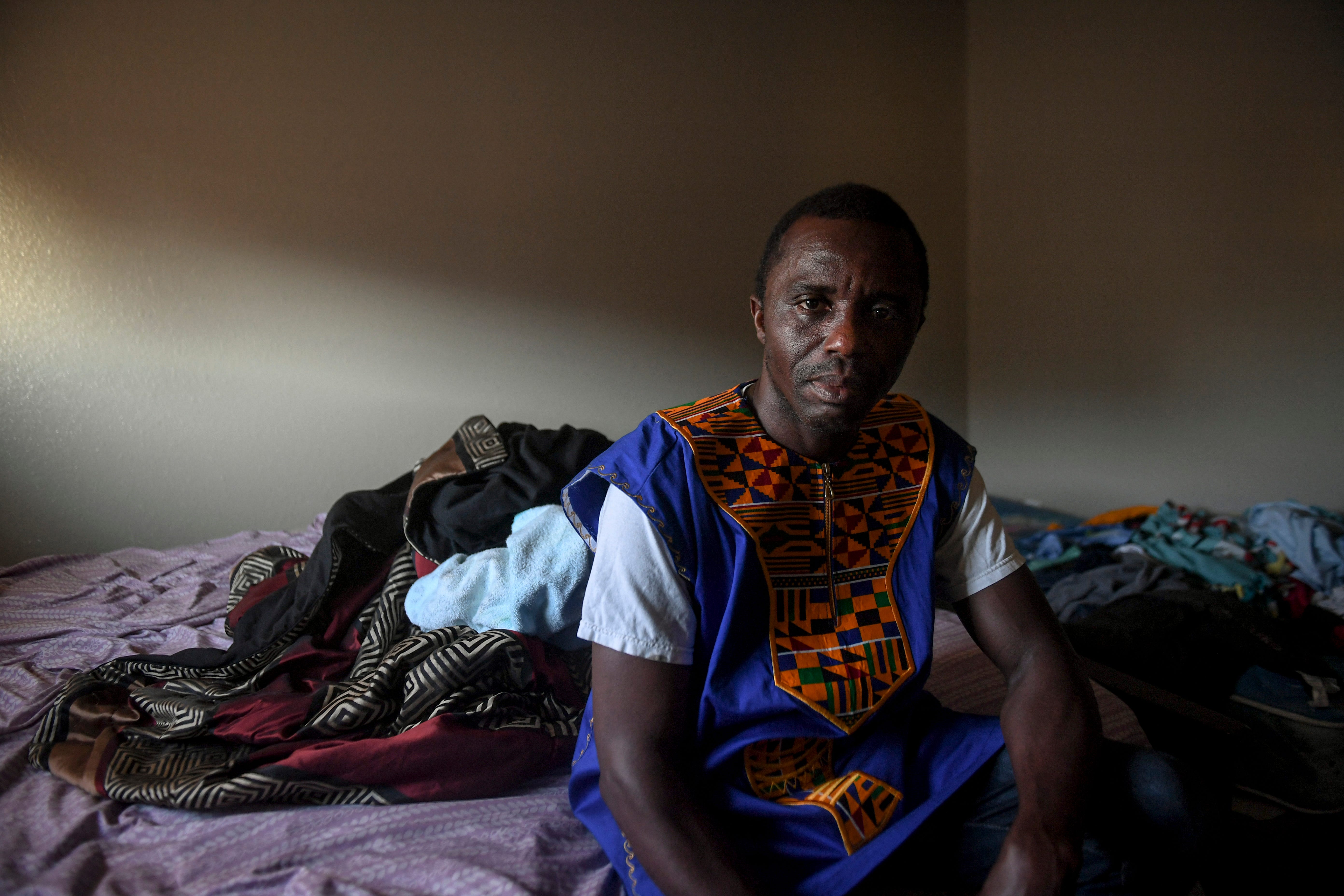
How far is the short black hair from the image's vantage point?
92 centimetres

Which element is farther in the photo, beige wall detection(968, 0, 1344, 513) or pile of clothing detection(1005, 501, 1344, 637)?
beige wall detection(968, 0, 1344, 513)

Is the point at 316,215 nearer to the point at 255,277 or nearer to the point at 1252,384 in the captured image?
the point at 255,277

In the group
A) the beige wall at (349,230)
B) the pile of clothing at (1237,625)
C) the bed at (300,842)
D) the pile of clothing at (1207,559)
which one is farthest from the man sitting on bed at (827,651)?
the beige wall at (349,230)

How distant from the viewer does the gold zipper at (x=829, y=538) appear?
936 millimetres

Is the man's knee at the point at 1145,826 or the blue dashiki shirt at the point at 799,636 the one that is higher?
the blue dashiki shirt at the point at 799,636

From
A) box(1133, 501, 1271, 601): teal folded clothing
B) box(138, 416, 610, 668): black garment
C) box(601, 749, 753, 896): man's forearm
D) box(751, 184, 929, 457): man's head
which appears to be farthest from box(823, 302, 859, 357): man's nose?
box(1133, 501, 1271, 601): teal folded clothing

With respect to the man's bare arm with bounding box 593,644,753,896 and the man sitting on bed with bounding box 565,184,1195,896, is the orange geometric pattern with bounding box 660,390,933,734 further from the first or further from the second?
the man's bare arm with bounding box 593,644,753,896

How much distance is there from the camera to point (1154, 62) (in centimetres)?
314

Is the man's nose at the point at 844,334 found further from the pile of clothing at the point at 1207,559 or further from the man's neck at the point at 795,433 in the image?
the pile of clothing at the point at 1207,559

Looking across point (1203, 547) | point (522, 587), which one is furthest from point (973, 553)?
point (1203, 547)

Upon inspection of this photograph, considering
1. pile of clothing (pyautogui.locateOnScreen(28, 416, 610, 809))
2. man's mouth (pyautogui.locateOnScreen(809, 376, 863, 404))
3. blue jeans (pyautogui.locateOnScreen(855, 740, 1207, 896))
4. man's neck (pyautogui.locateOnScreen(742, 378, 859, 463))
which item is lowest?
blue jeans (pyautogui.locateOnScreen(855, 740, 1207, 896))

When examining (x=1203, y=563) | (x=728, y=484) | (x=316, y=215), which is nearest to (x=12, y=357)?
(x=316, y=215)

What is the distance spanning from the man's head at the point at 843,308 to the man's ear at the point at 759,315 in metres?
0.04

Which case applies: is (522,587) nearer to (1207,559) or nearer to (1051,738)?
(1051,738)
